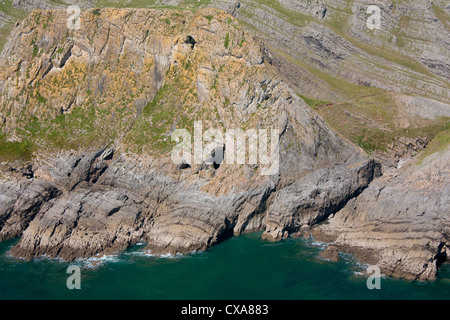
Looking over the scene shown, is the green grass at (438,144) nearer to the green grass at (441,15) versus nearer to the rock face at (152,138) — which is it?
the rock face at (152,138)

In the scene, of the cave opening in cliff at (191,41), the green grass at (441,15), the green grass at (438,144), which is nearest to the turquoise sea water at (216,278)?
the green grass at (438,144)

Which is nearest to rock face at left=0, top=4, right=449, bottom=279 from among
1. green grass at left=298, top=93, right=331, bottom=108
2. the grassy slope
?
the grassy slope

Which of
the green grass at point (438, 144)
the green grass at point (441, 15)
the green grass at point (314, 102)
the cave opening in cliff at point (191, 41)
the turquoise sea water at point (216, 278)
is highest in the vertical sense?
the green grass at point (441, 15)

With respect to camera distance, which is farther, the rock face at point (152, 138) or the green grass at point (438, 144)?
the green grass at point (438, 144)

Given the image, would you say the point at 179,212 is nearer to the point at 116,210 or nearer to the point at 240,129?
the point at 116,210

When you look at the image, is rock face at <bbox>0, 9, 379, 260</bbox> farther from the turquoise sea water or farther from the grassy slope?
the turquoise sea water

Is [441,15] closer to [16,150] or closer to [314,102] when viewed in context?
[314,102]

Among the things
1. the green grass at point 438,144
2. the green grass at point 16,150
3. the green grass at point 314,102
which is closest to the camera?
the green grass at point 16,150

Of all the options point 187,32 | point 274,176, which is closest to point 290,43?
point 187,32
